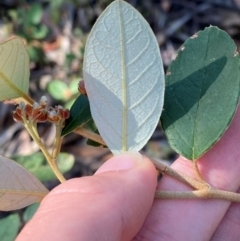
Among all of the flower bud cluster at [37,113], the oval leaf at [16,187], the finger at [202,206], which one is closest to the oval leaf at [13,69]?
the flower bud cluster at [37,113]

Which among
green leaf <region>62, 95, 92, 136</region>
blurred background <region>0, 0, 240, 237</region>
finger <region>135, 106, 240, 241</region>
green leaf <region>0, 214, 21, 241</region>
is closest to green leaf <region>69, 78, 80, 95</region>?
blurred background <region>0, 0, 240, 237</region>

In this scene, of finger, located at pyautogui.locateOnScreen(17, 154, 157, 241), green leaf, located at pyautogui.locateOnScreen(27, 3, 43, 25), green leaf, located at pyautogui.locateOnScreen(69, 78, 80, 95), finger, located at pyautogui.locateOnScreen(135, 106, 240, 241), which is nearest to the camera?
finger, located at pyautogui.locateOnScreen(17, 154, 157, 241)

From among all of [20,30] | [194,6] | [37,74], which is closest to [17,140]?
[37,74]

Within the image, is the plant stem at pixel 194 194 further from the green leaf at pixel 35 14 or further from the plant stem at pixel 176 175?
the green leaf at pixel 35 14

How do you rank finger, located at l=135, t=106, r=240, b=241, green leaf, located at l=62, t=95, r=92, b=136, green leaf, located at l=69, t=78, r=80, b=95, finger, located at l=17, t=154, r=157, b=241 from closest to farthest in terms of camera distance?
1. finger, located at l=17, t=154, r=157, b=241
2. green leaf, located at l=62, t=95, r=92, b=136
3. finger, located at l=135, t=106, r=240, b=241
4. green leaf, located at l=69, t=78, r=80, b=95


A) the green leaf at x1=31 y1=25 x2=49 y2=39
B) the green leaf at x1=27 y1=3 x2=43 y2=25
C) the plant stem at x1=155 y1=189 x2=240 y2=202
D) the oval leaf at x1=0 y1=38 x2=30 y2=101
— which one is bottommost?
the green leaf at x1=31 y1=25 x2=49 y2=39

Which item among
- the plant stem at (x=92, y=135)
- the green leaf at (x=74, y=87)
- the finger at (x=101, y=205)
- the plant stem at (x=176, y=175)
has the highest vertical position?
the plant stem at (x=92, y=135)

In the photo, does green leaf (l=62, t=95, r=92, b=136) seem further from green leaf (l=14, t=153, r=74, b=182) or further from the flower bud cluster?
green leaf (l=14, t=153, r=74, b=182)
